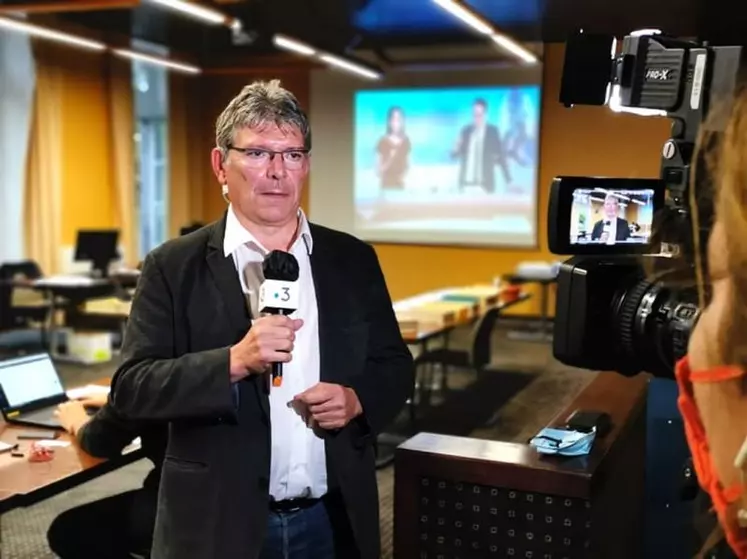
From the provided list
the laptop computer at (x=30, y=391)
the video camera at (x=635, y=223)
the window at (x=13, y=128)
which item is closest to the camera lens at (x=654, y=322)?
the video camera at (x=635, y=223)

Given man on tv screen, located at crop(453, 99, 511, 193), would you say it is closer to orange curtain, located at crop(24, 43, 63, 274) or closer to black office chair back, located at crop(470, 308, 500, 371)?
black office chair back, located at crop(470, 308, 500, 371)

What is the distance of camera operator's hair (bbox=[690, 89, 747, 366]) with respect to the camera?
3.08ft

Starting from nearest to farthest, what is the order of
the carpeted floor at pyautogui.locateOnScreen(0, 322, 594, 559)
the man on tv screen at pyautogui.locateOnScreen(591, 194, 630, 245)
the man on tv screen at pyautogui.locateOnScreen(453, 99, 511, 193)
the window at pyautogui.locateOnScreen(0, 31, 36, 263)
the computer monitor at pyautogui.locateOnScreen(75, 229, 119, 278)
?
the man on tv screen at pyautogui.locateOnScreen(591, 194, 630, 245) < the carpeted floor at pyautogui.locateOnScreen(0, 322, 594, 559) < the computer monitor at pyautogui.locateOnScreen(75, 229, 119, 278) < the window at pyautogui.locateOnScreen(0, 31, 36, 263) < the man on tv screen at pyautogui.locateOnScreen(453, 99, 511, 193)

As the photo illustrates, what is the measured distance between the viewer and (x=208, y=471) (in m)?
1.57

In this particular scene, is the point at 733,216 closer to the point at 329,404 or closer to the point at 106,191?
the point at 329,404

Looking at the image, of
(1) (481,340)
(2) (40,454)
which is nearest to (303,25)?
(1) (481,340)

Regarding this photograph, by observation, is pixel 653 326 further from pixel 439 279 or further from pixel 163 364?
pixel 439 279

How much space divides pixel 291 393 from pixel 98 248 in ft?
22.2

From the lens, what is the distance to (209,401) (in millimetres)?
1494

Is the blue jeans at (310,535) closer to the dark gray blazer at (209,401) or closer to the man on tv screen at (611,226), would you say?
the dark gray blazer at (209,401)

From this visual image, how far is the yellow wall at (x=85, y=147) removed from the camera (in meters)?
9.01

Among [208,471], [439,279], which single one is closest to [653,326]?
[208,471]

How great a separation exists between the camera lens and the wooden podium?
554 mm

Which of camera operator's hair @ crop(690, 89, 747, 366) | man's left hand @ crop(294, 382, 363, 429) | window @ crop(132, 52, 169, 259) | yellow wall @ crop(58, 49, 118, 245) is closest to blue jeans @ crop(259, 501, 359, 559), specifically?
man's left hand @ crop(294, 382, 363, 429)
